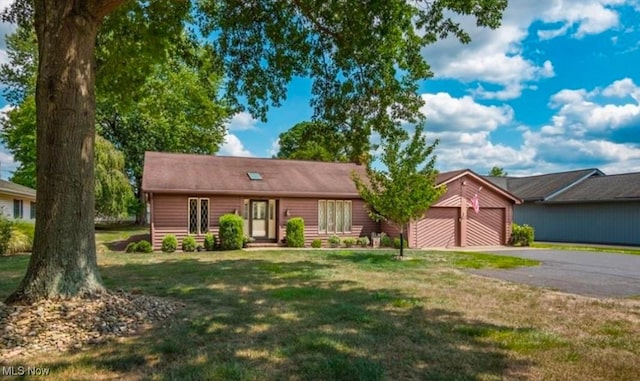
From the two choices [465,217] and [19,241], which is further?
[465,217]

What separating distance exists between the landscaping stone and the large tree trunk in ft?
0.86

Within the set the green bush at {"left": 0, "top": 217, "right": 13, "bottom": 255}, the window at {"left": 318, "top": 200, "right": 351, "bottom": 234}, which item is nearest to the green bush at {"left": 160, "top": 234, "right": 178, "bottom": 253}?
the green bush at {"left": 0, "top": 217, "right": 13, "bottom": 255}

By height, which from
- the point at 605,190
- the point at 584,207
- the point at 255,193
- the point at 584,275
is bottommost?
the point at 584,275

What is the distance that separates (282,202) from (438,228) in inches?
287

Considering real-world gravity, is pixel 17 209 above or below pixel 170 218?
above

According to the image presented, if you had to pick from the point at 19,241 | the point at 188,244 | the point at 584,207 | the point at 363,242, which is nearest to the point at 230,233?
the point at 188,244

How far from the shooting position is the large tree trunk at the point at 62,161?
5.66 metres

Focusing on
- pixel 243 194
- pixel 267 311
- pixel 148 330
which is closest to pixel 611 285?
pixel 267 311

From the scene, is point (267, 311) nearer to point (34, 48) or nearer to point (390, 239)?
point (390, 239)

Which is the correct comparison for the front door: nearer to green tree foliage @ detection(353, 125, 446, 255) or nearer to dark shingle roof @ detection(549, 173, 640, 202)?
green tree foliage @ detection(353, 125, 446, 255)

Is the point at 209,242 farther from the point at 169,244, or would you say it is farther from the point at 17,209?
the point at 17,209

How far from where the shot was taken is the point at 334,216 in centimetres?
1983

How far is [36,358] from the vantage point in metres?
4.21

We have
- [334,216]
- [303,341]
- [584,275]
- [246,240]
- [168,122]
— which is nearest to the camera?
[303,341]
